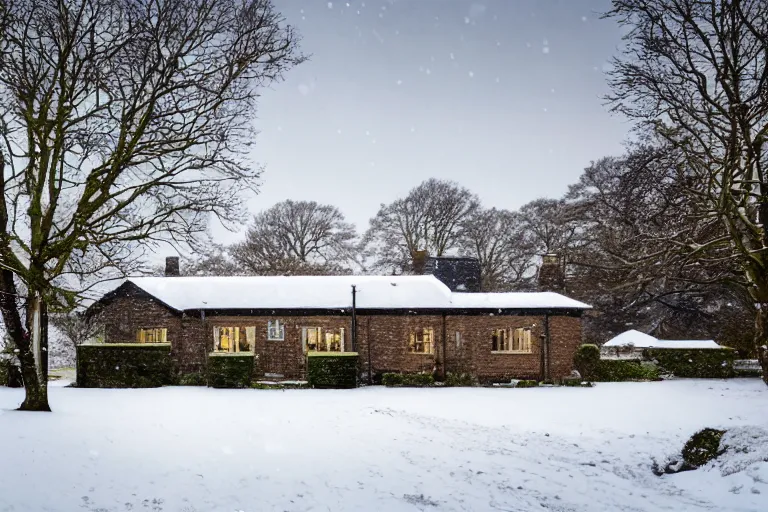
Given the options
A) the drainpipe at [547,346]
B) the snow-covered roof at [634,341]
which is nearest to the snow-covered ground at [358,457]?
the drainpipe at [547,346]

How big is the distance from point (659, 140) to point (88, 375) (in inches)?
846

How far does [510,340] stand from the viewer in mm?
23953

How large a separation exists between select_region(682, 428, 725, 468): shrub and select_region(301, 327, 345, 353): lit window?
643 inches

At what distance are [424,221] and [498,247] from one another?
20.8 ft

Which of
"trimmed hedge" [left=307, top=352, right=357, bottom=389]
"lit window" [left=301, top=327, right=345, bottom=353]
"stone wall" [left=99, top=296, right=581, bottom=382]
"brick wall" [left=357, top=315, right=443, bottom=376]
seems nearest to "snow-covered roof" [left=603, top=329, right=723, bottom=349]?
"stone wall" [left=99, top=296, right=581, bottom=382]

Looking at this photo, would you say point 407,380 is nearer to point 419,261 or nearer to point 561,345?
point 561,345

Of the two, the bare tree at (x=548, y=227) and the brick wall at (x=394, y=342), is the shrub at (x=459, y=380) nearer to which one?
the brick wall at (x=394, y=342)

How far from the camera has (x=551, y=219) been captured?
124 feet

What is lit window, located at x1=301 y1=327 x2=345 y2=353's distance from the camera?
24281 millimetres

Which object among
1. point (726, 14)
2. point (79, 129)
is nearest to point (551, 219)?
point (726, 14)

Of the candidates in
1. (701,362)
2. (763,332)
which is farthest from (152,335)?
(701,362)

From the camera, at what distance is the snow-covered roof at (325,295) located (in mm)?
23844

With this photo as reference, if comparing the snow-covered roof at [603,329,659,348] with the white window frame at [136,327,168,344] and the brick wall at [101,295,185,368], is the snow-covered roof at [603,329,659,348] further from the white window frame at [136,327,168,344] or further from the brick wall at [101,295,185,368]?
the white window frame at [136,327,168,344]

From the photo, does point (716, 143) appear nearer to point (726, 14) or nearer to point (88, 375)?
point (726, 14)
